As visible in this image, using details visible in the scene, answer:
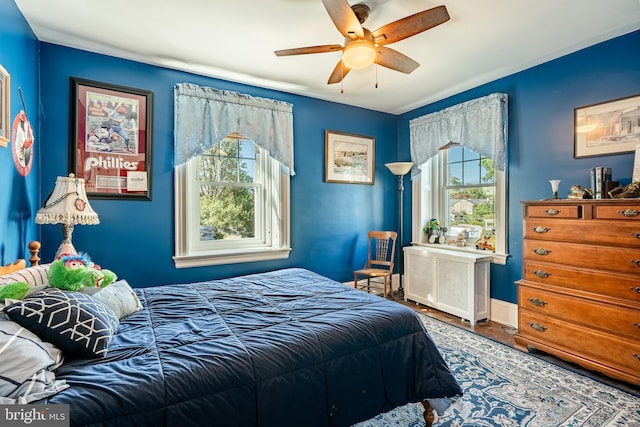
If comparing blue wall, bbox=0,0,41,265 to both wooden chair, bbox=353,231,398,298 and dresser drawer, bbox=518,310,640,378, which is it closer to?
wooden chair, bbox=353,231,398,298

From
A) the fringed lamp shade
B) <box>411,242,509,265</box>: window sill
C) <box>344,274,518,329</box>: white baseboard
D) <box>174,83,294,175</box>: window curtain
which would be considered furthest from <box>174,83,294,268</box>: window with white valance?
<box>344,274,518,329</box>: white baseboard

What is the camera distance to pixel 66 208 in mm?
2186

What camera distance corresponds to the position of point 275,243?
3721 millimetres

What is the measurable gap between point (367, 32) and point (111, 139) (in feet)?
7.71

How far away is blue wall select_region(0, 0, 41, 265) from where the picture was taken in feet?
6.41

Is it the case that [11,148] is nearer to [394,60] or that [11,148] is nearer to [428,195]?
[394,60]

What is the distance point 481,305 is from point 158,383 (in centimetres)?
322

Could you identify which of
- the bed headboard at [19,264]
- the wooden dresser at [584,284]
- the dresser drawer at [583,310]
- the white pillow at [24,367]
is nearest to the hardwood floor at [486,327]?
the wooden dresser at [584,284]

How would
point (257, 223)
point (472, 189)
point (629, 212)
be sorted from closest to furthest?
point (629, 212) < point (257, 223) < point (472, 189)

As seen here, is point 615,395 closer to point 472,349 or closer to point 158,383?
point 472,349

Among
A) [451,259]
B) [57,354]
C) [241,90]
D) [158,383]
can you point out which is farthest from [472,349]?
[241,90]

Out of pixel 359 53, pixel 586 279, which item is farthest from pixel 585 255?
pixel 359 53

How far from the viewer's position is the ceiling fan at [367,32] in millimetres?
1795
